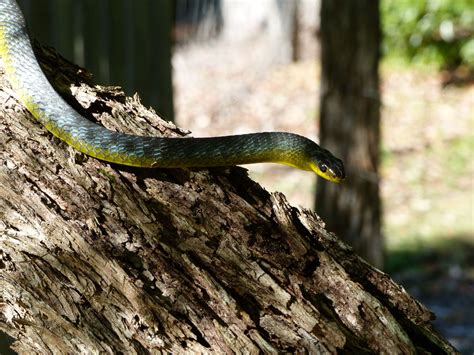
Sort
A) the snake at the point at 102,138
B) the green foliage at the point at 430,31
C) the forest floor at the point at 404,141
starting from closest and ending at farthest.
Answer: the snake at the point at 102,138, the forest floor at the point at 404,141, the green foliage at the point at 430,31

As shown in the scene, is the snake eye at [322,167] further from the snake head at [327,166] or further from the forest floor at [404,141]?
the forest floor at [404,141]

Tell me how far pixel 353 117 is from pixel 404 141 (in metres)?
4.94

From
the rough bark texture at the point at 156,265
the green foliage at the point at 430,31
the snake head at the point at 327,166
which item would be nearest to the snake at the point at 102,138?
the rough bark texture at the point at 156,265

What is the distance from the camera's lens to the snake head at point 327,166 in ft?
11.0

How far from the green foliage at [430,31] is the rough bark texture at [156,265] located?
1146cm

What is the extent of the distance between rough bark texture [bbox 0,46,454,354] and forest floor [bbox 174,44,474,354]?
3.44 m

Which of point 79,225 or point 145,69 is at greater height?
point 145,69

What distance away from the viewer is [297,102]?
12.7 m

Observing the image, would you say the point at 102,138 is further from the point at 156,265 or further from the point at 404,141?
the point at 404,141

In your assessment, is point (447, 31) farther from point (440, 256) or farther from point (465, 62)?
point (440, 256)

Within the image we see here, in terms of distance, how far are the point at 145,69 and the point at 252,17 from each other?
364 inches

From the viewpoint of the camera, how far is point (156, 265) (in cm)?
265

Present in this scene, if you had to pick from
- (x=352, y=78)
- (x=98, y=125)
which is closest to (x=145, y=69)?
(x=352, y=78)

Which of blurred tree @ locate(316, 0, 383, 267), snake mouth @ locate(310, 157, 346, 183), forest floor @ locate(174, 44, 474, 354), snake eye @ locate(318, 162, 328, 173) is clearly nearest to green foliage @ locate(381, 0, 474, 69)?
forest floor @ locate(174, 44, 474, 354)
